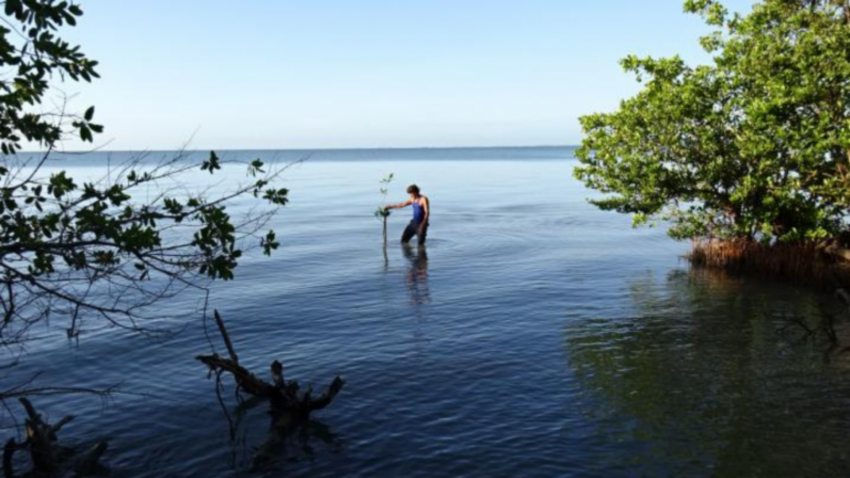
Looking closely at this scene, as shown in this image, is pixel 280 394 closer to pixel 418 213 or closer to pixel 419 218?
pixel 418 213

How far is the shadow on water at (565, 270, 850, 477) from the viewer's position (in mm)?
10344

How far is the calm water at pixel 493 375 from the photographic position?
10625 millimetres

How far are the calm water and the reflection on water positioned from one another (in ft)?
0.59

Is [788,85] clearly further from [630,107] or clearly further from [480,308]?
[480,308]

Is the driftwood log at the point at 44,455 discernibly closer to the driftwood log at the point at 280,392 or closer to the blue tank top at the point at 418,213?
the driftwood log at the point at 280,392

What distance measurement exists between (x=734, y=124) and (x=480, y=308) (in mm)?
11348

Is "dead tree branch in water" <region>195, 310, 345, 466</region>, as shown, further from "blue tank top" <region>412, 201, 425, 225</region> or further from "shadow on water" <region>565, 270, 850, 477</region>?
"blue tank top" <region>412, 201, 425, 225</region>

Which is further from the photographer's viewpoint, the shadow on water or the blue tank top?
the blue tank top

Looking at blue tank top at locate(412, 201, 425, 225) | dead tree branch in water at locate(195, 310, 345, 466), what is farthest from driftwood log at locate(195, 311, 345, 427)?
blue tank top at locate(412, 201, 425, 225)

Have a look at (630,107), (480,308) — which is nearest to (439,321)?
(480,308)

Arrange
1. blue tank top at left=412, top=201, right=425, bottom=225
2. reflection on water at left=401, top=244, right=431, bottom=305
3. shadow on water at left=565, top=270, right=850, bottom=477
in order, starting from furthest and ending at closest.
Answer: blue tank top at left=412, top=201, right=425, bottom=225 → reflection on water at left=401, top=244, right=431, bottom=305 → shadow on water at left=565, top=270, right=850, bottom=477

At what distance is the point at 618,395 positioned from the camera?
521 inches

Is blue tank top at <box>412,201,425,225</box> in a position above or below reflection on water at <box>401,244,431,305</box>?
above

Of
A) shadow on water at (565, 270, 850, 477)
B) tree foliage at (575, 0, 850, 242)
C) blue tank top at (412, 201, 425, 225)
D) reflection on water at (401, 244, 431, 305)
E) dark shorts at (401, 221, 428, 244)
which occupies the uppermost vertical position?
tree foliage at (575, 0, 850, 242)
